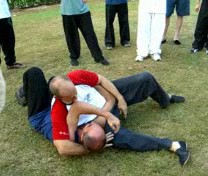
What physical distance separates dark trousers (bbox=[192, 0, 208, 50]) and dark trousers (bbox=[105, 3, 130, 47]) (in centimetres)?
112

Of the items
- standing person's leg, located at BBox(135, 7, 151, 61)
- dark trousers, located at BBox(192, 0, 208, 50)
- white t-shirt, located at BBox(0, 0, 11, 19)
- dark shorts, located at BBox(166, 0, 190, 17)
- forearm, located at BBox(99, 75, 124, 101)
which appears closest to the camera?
forearm, located at BBox(99, 75, 124, 101)

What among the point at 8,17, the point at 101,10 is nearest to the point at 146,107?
the point at 8,17

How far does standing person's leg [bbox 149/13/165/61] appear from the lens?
5.64 m

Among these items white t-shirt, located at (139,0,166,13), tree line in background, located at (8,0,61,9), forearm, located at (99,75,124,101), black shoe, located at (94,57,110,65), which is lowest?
tree line in background, located at (8,0,61,9)

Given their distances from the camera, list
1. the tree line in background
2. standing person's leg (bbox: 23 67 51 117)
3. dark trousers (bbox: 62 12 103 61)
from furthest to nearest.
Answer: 1. the tree line in background
2. dark trousers (bbox: 62 12 103 61)
3. standing person's leg (bbox: 23 67 51 117)

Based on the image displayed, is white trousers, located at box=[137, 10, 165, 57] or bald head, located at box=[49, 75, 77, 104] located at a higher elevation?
bald head, located at box=[49, 75, 77, 104]

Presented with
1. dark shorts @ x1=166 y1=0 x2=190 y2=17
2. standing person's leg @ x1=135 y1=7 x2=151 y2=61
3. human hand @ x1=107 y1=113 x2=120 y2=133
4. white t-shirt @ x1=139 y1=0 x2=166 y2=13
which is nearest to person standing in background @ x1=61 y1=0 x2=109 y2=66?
standing person's leg @ x1=135 y1=7 x2=151 y2=61

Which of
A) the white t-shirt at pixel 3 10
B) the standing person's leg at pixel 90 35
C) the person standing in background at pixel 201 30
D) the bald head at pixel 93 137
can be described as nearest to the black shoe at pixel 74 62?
the standing person's leg at pixel 90 35

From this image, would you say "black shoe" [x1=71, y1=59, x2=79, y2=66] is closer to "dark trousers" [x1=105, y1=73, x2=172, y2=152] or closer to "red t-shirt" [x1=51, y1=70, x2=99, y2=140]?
"dark trousers" [x1=105, y1=73, x2=172, y2=152]

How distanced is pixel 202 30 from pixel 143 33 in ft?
3.13

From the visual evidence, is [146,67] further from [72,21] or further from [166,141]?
[166,141]

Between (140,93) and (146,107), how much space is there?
1.21 ft

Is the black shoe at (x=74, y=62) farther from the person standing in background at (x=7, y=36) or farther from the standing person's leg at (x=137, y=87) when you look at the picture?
the standing person's leg at (x=137, y=87)

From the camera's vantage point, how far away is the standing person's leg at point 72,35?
5583 mm
